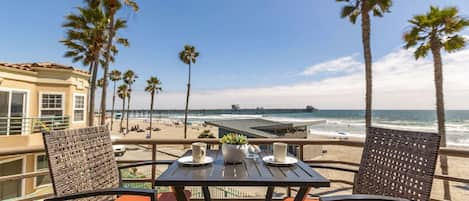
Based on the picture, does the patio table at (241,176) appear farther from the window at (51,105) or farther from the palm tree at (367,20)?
the window at (51,105)

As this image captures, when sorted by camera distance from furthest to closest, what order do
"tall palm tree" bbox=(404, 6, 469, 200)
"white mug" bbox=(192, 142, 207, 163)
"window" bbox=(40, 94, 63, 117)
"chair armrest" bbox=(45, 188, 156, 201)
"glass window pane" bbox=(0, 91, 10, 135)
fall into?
"window" bbox=(40, 94, 63, 117) → "tall palm tree" bbox=(404, 6, 469, 200) → "glass window pane" bbox=(0, 91, 10, 135) → "white mug" bbox=(192, 142, 207, 163) → "chair armrest" bbox=(45, 188, 156, 201)

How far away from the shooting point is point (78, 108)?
29.5 ft

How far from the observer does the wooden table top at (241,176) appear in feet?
4.00

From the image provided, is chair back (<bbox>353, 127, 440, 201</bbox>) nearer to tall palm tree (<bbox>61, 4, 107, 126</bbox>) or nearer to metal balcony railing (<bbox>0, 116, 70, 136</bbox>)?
metal balcony railing (<bbox>0, 116, 70, 136</bbox>)

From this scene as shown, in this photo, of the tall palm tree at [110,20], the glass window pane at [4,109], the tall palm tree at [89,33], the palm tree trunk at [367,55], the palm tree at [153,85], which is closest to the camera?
the glass window pane at [4,109]

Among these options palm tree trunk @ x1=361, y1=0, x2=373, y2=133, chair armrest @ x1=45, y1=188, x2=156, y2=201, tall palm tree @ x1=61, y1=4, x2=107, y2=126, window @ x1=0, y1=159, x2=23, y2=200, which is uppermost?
tall palm tree @ x1=61, y1=4, x2=107, y2=126

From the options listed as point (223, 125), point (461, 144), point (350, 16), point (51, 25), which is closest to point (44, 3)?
point (51, 25)

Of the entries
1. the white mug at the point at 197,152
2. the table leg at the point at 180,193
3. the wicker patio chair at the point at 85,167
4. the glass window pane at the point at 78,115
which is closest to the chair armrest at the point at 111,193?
the wicker patio chair at the point at 85,167

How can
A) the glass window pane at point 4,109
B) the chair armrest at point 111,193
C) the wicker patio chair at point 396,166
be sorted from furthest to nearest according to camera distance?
1. the glass window pane at point 4,109
2. the wicker patio chair at point 396,166
3. the chair armrest at point 111,193

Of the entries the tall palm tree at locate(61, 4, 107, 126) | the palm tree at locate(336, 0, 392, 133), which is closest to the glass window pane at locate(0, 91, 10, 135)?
the tall palm tree at locate(61, 4, 107, 126)

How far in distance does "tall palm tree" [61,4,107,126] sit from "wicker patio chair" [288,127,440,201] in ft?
31.2

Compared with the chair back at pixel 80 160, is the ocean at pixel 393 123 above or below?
below

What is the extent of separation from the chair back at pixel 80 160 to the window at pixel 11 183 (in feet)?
21.1

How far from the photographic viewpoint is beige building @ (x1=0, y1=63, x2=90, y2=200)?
255 inches
